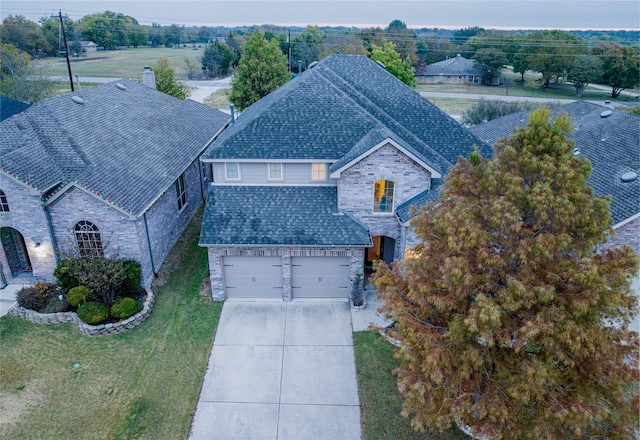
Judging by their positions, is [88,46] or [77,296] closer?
[77,296]

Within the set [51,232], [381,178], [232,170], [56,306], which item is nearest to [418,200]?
[381,178]

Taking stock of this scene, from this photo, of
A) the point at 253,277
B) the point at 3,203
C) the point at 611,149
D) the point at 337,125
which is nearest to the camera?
the point at 3,203

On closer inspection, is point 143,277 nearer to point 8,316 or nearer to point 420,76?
point 8,316

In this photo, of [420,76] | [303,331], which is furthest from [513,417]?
[420,76]

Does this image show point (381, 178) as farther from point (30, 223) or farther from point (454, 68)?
point (454, 68)

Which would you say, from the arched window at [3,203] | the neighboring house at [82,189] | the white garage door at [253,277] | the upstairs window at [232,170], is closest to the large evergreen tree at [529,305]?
the white garage door at [253,277]

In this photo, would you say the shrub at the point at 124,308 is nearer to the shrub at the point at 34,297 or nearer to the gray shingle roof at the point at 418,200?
the shrub at the point at 34,297

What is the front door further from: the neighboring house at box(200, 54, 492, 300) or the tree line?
the tree line
